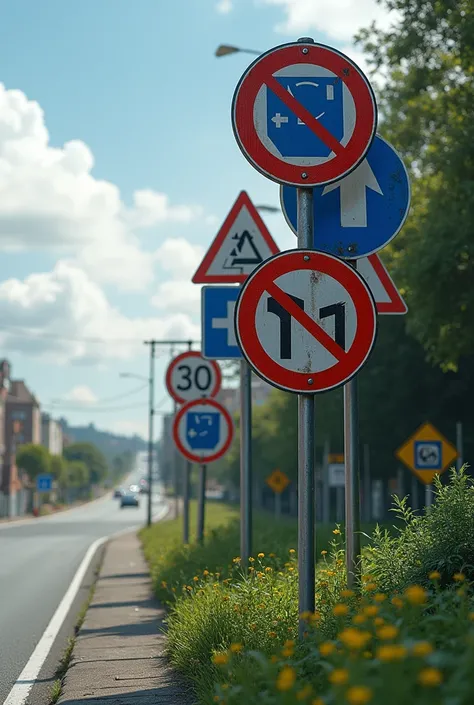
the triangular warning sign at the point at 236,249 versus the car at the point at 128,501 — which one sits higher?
the triangular warning sign at the point at 236,249

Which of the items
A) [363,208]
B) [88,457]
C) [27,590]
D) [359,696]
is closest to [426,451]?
[27,590]

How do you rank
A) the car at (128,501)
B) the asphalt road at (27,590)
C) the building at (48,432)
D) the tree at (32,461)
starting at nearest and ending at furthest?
the asphalt road at (27,590) → the tree at (32,461) → the car at (128,501) → the building at (48,432)

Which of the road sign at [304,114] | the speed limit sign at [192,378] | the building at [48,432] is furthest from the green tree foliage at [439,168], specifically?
the building at [48,432]

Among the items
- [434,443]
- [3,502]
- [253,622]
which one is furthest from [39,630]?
[3,502]

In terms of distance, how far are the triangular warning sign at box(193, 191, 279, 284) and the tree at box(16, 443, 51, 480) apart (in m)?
93.6

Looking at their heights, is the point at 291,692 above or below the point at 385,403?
below

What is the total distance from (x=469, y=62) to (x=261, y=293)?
55.4ft

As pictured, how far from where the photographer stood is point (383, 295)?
271 inches

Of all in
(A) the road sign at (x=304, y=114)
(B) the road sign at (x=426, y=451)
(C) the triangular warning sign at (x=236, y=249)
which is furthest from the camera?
(B) the road sign at (x=426, y=451)

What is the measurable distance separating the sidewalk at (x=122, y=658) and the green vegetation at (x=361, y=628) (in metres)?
0.20

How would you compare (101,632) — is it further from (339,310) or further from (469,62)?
(469,62)

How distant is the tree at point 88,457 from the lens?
Result: 18862 cm

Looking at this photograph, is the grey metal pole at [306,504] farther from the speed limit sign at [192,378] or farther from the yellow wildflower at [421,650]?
the speed limit sign at [192,378]

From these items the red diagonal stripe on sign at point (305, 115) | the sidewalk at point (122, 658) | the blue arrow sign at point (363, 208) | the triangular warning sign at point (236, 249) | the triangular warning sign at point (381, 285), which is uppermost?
the triangular warning sign at point (236, 249)
